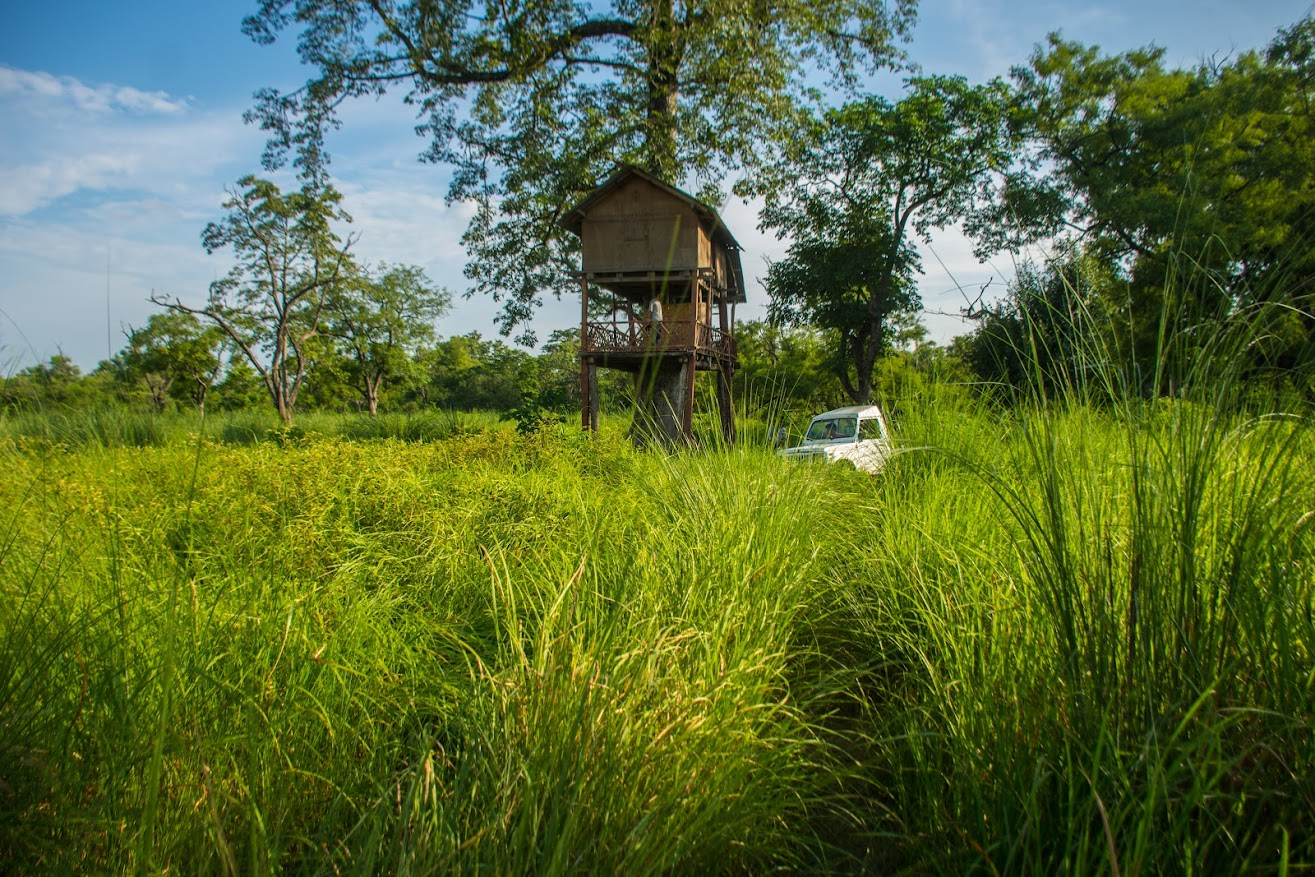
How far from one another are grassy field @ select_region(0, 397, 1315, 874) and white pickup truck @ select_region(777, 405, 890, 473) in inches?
66.7

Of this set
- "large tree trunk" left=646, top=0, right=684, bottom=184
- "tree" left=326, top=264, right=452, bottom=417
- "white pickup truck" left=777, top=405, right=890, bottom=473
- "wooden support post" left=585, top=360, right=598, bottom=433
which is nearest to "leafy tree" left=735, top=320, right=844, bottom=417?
"white pickup truck" left=777, top=405, right=890, bottom=473

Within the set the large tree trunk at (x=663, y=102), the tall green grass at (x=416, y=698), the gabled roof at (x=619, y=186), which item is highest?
the large tree trunk at (x=663, y=102)

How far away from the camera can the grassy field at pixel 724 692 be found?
1569mm

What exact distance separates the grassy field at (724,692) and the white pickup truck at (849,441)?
1.69 m

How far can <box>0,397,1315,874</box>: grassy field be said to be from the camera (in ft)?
5.15

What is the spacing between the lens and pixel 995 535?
11.4 ft

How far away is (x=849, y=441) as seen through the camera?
11484 mm

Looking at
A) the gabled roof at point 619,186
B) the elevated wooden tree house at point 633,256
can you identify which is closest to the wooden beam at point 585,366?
the elevated wooden tree house at point 633,256

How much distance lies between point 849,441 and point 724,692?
9703 millimetres

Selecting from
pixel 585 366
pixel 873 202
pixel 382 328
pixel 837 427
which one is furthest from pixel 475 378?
pixel 837 427

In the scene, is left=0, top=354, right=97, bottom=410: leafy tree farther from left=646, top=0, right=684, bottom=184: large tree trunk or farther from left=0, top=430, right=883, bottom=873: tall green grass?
left=646, top=0, right=684, bottom=184: large tree trunk

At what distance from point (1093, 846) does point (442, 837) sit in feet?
4.62

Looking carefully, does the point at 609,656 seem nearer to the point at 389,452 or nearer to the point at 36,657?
the point at 36,657

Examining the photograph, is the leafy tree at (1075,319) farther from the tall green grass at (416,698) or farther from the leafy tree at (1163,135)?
the leafy tree at (1163,135)
